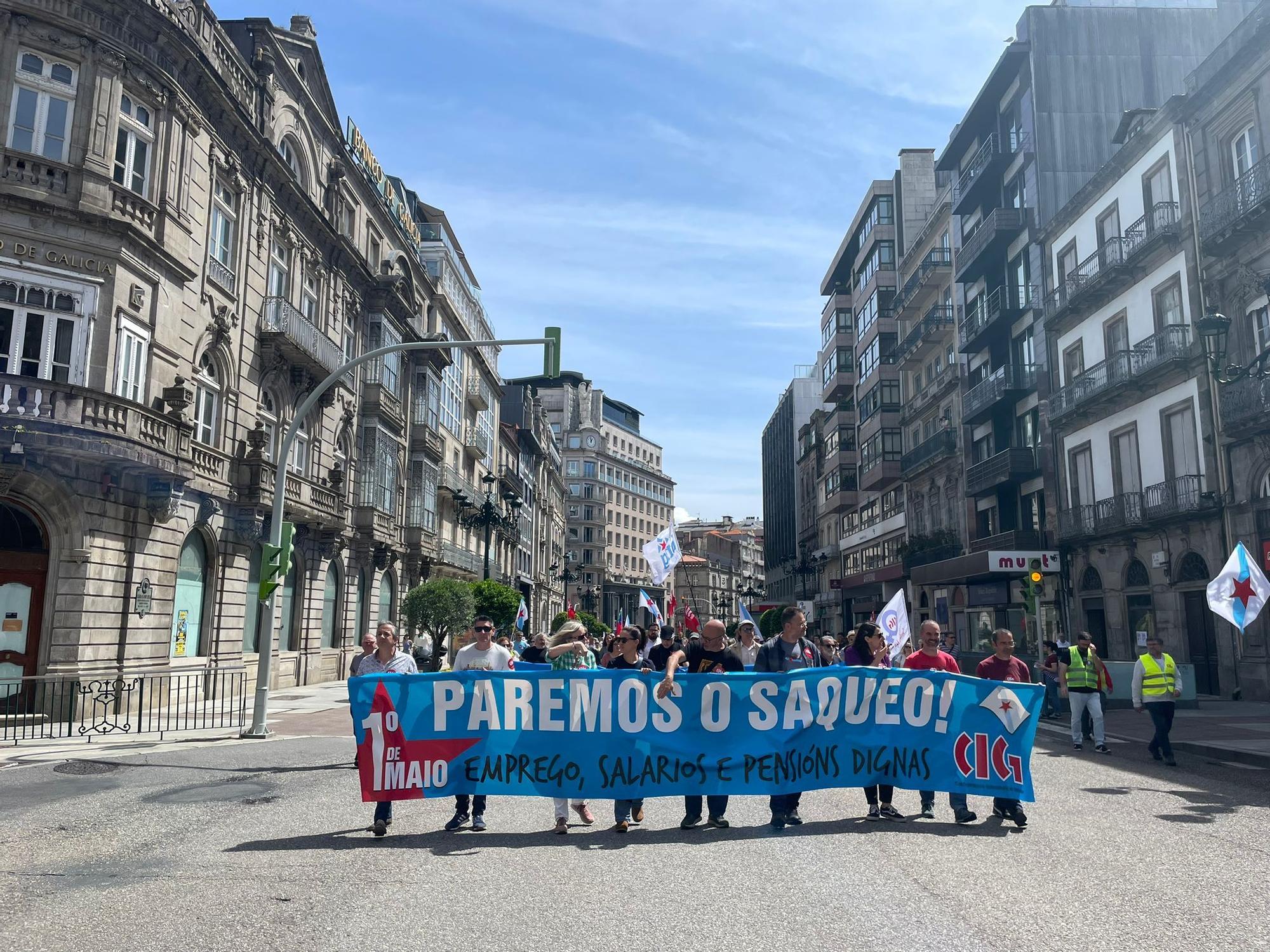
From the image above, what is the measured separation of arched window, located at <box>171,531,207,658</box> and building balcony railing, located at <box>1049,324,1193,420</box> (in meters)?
25.7

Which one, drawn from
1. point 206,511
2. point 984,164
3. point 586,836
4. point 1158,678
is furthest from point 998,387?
point 586,836

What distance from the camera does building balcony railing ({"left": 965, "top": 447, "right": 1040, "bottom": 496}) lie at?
36781 mm

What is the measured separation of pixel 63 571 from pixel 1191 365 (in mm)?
27281

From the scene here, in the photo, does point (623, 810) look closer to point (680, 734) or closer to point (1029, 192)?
point (680, 734)

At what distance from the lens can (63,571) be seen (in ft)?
60.6

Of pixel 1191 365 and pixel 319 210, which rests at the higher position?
pixel 319 210

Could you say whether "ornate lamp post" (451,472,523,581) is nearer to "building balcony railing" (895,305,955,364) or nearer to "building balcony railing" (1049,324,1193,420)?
"building balcony railing" (1049,324,1193,420)

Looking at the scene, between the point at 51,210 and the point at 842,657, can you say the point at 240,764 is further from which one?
the point at 51,210

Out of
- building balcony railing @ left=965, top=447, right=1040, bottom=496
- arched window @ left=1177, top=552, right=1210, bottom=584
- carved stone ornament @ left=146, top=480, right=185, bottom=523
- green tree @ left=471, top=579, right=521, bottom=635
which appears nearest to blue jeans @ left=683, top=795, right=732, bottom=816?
carved stone ornament @ left=146, top=480, right=185, bottom=523

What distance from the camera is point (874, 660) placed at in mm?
10375

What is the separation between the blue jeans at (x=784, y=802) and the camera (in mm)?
8625

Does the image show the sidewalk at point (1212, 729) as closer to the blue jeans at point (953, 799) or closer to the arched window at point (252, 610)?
the blue jeans at point (953, 799)

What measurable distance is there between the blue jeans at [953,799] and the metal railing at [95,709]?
1178 cm

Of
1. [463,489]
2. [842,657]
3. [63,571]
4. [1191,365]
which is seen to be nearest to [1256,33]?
[1191,365]
